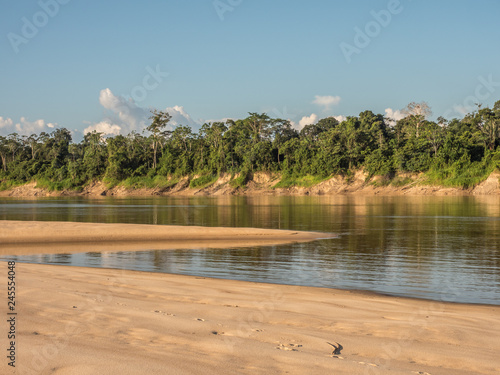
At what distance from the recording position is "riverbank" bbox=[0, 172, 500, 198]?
92688 millimetres

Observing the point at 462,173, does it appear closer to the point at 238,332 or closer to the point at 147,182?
the point at 147,182

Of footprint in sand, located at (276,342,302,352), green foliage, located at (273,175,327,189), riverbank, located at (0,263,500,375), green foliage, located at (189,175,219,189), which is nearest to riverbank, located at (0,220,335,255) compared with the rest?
riverbank, located at (0,263,500,375)

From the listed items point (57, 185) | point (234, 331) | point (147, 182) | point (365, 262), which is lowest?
point (365, 262)

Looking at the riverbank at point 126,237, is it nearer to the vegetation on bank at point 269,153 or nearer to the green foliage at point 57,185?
the vegetation on bank at point 269,153

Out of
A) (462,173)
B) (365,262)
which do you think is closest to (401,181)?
(462,173)

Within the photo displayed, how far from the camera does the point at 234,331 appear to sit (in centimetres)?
713

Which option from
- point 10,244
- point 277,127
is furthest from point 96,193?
point 10,244

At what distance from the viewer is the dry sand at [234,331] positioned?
5.48m

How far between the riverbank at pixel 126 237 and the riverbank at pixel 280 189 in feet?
243

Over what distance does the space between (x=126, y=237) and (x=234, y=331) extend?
19424 mm

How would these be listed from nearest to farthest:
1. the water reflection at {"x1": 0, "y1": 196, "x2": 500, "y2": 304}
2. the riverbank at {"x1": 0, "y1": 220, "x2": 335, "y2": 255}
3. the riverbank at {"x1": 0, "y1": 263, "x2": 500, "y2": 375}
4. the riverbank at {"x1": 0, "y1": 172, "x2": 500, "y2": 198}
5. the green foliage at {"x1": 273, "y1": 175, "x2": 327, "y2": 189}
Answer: the riverbank at {"x1": 0, "y1": 263, "x2": 500, "y2": 375}, the water reflection at {"x1": 0, "y1": 196, "x2": 500, "y2": 304}, the riverbank at {"x1": 0, "y1": 220, "x2": 335, "y2": 255}, the riverbank at {"x1": 0, "y1": 172, "x2": 500, "y2": 198}, the green foliage at {"x1": 273, "y1": 175, "x2": 327, "y2": 189}

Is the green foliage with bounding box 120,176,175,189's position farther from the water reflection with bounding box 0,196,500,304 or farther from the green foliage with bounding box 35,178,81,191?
the water reflection with bounding box 0,196,500,304

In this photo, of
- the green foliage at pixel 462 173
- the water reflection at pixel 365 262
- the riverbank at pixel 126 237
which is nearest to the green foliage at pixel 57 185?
the green foliage at pixel 462 173

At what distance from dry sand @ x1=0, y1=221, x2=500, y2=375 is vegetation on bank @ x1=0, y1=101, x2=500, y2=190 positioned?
290 feet
